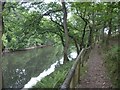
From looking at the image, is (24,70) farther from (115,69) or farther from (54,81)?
(115,69)

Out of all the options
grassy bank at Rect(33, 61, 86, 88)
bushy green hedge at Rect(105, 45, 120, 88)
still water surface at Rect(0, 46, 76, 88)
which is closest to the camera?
bushy green hedge at Rect(105, 45, 120, 88)

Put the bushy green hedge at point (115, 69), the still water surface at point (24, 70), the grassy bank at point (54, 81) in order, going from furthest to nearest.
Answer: the still water surface at point (24, 70) < the grassy bank at point (54, 81) < the bushy green hedge at point (115, 69)

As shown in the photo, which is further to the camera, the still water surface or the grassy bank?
the still water surface

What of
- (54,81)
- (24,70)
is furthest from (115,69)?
(24,70)

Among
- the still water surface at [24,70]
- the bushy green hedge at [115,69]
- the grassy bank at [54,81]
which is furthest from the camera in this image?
the still water surface at [24,70]

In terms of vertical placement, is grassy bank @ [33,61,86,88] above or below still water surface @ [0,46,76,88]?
above

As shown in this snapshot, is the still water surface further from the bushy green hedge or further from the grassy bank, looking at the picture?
the bushy green hedge

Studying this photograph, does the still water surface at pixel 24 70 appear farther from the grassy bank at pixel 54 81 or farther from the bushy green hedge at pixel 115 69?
the bushy green hedge at pixel 115 69

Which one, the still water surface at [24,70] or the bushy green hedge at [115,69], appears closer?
the bushy green hedge at [115,69]

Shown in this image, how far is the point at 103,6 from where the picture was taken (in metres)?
12.2

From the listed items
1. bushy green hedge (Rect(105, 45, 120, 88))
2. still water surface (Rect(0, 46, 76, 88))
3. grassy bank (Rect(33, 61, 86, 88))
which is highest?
bushy green hedge (Rect(105, 45, 120, 88))

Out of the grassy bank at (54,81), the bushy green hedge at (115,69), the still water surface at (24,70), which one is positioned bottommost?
the still water surface at (24,70)

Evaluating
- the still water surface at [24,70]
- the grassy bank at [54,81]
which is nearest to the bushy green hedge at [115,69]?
the grassy bank at [54,81]

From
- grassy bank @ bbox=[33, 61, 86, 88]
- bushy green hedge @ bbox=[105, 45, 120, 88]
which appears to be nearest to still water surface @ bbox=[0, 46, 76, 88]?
grassy bank @ bbox=[33, 61, 86, 88]
